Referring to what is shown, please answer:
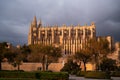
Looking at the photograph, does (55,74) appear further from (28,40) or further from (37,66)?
(28,40)

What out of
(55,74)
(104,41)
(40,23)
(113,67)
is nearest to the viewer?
(55,74)

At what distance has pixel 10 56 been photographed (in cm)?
6069

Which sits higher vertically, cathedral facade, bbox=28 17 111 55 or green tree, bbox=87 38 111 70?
cathedral facade, bbox=28 17 111 55

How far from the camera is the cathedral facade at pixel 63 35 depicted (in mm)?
131750

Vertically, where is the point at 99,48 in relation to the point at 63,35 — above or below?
below

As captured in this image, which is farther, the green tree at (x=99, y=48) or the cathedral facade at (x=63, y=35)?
the cathedral facade at (x=63, y=35)

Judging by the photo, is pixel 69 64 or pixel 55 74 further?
pixel 69 64

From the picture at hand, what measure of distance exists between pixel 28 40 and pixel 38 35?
536 centimetres

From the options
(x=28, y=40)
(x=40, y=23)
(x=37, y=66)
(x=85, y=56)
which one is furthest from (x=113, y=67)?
(x=40, y=23)

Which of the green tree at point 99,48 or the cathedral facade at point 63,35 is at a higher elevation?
the cathedral facade at point 63,35

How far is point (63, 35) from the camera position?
135 metres

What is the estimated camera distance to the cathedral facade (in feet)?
432

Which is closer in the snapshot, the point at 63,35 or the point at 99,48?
the point at 99,48

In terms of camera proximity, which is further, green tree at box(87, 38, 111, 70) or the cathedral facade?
the cathedral facade
